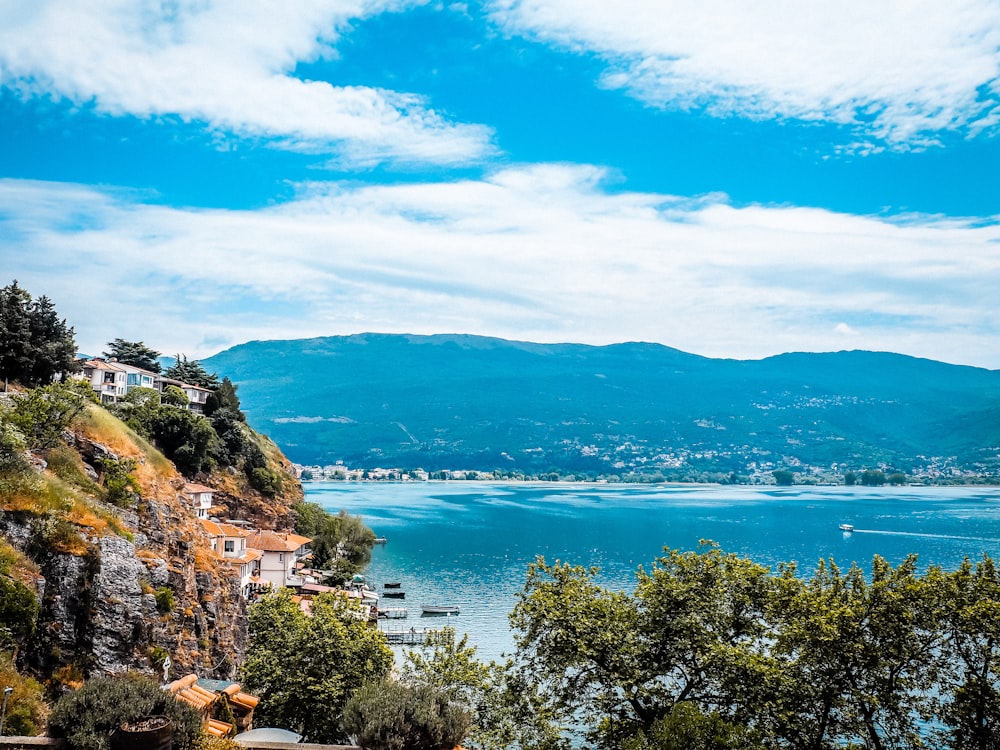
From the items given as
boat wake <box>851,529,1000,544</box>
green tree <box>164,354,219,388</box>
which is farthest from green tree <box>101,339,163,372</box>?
boat wake <box>851,529,1000,544</box>

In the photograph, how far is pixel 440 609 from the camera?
69938mm

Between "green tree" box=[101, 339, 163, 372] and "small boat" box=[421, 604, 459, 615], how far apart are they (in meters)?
47.1

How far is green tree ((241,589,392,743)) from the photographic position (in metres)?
23.9

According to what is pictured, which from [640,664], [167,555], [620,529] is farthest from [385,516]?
[640,664]

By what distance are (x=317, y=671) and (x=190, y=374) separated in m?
76.8

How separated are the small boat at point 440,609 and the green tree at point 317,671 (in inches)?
1654

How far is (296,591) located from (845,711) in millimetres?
49259

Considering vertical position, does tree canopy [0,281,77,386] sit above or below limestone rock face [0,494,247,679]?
above

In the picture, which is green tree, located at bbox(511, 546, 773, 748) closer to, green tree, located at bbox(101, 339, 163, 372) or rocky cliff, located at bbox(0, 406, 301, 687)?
rocky cliff, located at bbox(0, 406, 301, 687)

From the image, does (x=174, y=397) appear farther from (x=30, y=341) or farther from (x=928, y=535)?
(x=928, y=535)

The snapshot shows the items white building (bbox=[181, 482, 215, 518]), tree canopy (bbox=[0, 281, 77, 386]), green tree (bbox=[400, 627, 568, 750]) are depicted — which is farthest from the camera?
white building (bbox=[181, 482, 215, 518])

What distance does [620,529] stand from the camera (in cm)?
13600

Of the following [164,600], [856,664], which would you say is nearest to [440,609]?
[164,600]

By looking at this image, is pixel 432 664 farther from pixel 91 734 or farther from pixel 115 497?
pixel 91 734
